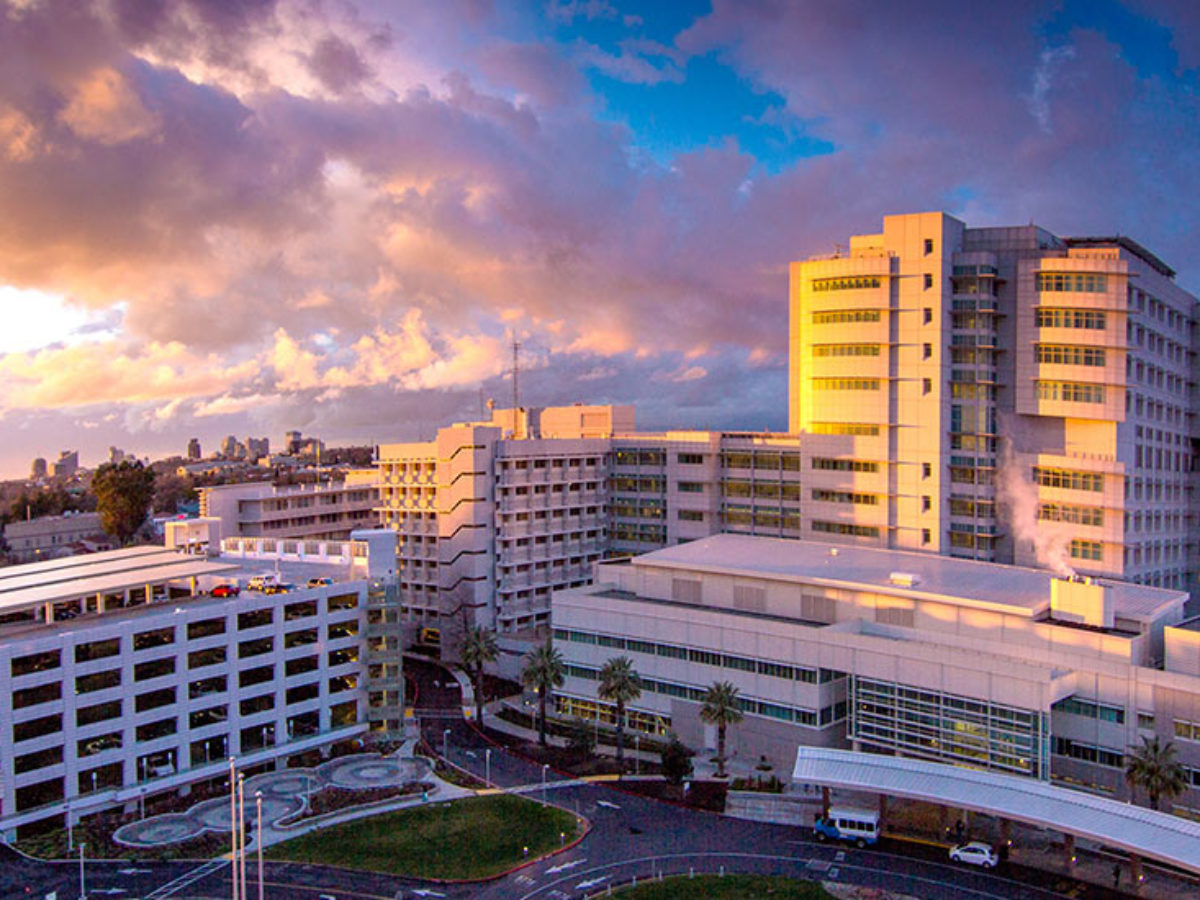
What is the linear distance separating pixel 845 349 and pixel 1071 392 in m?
23.3

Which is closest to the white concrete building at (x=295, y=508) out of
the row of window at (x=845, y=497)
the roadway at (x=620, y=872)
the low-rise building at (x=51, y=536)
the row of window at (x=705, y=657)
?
the row of window at (x=705, y=657)

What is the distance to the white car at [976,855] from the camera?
189ft

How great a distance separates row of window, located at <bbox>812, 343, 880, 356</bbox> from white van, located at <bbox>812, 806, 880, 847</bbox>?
181 ft

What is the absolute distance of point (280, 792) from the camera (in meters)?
70.3

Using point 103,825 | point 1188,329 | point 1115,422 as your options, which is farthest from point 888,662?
point 1188,329

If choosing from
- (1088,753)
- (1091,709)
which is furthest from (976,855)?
(1091,709)

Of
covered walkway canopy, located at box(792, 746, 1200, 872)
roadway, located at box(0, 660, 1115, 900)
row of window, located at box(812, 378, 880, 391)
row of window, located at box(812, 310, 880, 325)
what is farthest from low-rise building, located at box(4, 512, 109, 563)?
covered walkway canopy, located at box(792, 746, 1200, 872)

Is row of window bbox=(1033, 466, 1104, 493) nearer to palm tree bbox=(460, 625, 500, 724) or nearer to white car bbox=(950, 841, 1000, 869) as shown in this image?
white car bbox=(950, 841, 1000, 869)

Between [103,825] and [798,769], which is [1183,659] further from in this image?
[103,825]

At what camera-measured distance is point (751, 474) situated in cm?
11456

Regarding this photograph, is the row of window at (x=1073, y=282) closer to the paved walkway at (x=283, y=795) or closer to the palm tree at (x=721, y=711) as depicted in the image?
the palm tree at (x=721, y=711)

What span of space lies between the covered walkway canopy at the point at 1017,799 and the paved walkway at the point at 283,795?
30.0 metres

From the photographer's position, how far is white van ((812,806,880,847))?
60844mm

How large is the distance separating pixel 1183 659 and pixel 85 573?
90260mm
